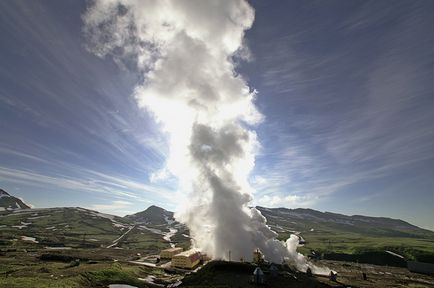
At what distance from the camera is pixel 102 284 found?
2643 inches

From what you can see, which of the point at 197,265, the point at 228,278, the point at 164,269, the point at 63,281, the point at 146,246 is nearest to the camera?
the point at 63,281

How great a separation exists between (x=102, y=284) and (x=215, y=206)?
176 feet

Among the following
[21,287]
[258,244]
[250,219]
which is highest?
[250,219]

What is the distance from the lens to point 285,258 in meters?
104

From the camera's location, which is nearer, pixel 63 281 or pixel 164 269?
pixel 63 281

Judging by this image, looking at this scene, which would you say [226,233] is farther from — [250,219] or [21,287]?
[21,287]

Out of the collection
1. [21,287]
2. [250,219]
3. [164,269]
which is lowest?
[21,287]

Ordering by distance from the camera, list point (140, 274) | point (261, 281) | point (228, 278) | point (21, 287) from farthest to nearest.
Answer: point (140, 274) → point (228, 278) → point (261, 281) → point (21, 287)

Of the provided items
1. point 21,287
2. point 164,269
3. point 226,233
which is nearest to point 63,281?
point 21,287

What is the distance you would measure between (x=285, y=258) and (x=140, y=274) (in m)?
49.8

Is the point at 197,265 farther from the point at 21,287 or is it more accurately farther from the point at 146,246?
the point at 146,246

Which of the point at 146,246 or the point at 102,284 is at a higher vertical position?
the point at 146,246

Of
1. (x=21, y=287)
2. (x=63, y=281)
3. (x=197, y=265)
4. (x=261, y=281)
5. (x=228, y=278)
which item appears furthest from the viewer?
(x=197, y=265)

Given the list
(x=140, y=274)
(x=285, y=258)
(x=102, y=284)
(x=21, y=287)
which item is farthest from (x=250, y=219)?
(x=21, y=287)
